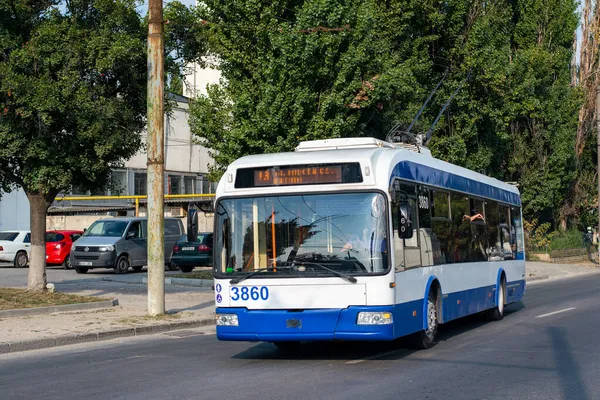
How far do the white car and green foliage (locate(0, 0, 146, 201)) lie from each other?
17.1 meters

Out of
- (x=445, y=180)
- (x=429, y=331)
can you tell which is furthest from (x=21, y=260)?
(x=429, y=331)

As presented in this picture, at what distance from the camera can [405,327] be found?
1086cm

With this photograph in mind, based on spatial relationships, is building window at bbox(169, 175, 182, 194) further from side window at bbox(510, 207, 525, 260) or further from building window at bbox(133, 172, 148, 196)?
side window at bbox(510, 207, 525, 260)

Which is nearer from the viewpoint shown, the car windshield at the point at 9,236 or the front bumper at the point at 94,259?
the front bumper at the point at 94,259

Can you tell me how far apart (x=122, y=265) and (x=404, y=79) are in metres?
12.0

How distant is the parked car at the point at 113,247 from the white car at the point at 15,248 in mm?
5093

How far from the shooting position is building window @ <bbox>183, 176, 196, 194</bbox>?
56.8 metres

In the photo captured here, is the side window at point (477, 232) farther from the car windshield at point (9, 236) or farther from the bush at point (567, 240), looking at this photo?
the bush at point (567, 240)

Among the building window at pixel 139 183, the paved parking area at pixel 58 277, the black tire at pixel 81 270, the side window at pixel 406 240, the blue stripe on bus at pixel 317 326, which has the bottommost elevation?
the blue stripe on bus at pixel 317 326

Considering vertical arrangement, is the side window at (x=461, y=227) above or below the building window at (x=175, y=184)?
below

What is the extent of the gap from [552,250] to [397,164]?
111ft

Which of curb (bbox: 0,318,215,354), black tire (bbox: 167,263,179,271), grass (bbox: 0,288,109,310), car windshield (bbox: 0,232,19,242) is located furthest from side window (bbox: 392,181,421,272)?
car windshield (bbox: 0,232,19,242)

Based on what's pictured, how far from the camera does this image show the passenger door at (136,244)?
3052cm

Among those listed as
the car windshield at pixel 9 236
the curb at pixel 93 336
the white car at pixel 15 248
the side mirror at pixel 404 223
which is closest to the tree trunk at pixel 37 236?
the curb at pixel 93 336
